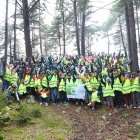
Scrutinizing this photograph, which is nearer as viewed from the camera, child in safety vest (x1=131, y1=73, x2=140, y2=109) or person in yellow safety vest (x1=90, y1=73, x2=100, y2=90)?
child in safety vest (x1=131, y1=73, x2=140, y2=109)

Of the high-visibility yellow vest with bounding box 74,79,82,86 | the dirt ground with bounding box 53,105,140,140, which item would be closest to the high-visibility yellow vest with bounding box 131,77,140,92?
the dirt ground with bounding box 53,105,140,140

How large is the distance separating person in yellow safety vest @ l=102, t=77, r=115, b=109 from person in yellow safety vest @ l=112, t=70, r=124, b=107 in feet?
0.75

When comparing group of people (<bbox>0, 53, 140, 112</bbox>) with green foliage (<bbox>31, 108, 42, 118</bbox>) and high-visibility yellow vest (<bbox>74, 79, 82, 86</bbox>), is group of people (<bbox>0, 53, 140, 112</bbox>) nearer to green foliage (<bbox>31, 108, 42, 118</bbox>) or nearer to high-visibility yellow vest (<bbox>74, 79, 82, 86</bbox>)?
high-visibility yellow vest (<bbox>74, 79, 82, 86</bbox>)

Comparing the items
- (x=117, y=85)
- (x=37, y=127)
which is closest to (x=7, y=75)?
(x=37, y=127)

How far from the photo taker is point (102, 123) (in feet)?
45.2

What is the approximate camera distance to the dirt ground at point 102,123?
12.2 metres

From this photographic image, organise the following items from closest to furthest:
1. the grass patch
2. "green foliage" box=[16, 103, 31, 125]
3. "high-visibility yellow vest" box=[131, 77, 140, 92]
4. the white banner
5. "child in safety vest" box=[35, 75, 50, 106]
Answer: the grass patch < "green foliage" box=[16, 103, 31, 125] < "high-visibility yellow vest" box=[131, 77, 140, 92] < the white banner < "child in safety vest" box=[35, 75, 50, 106]

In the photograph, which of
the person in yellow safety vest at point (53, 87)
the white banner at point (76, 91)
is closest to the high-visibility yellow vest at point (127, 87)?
the white banner at point (76, 91)

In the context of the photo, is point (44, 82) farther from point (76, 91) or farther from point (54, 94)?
point (76, 91)

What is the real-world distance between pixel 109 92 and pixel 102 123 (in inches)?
101

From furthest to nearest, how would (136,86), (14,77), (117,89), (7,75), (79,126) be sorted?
(14,77)
(7,75)
(117,89)
(136,86)
(79,126)

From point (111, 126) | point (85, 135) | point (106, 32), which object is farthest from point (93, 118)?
point (106, 32)

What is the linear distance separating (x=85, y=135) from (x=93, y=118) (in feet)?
7.93

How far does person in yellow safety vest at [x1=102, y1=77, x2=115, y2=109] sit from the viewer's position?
15898 millimetres
